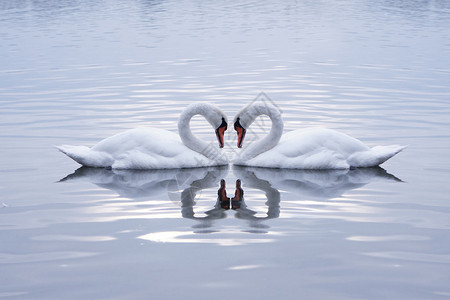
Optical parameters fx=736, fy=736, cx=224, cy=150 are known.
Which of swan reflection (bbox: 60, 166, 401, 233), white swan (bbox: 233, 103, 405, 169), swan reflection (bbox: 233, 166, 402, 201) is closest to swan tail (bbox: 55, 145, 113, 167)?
swan reflection (bbox: 60, 166, 401, 233)

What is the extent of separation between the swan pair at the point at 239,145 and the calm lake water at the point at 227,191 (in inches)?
9.8

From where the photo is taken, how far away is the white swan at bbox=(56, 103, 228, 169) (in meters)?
13.4

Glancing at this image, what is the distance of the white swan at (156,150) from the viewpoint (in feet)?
44.0

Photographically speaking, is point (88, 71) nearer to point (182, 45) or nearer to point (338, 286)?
point (182, 45)

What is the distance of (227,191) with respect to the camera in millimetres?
12195

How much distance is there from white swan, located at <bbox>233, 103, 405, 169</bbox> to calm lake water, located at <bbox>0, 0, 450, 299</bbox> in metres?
0.26

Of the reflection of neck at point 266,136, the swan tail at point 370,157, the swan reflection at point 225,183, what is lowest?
the swan reflection at point 225,183

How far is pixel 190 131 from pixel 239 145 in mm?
957

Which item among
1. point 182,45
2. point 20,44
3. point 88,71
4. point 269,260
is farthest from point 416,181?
point 20,44

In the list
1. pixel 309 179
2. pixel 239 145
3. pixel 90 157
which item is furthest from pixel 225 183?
pixel 90 157

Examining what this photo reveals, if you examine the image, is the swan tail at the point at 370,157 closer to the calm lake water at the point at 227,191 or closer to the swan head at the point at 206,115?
the calm lake water at the point at 227,191

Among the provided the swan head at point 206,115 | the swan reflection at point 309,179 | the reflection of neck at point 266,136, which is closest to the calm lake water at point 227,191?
the swan reflection at point 309,179

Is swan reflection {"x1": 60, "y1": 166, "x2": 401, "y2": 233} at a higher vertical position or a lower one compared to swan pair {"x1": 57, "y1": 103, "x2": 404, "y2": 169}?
lower

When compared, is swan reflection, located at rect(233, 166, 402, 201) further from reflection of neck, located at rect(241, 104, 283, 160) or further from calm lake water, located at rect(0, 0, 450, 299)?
reflection of neck, located at rect(241, 104, 283, 160)
